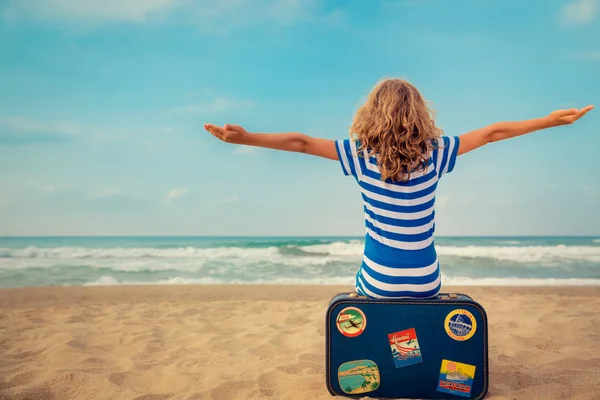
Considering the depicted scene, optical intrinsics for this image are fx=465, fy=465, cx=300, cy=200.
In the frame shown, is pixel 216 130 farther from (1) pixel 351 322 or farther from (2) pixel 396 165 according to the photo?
(1) pixel 351 322

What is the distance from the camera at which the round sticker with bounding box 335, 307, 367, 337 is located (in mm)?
2609

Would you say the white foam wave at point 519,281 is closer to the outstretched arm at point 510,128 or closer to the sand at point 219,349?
the sand at point 219,349

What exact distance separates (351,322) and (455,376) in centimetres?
67

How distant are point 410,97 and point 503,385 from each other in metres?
1.98

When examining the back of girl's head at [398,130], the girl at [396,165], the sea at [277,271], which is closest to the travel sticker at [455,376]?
the girl at [396,165]

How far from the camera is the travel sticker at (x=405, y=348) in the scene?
2.60 meters

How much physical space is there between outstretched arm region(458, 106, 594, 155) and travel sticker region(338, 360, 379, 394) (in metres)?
1.35

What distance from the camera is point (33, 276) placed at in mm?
11281

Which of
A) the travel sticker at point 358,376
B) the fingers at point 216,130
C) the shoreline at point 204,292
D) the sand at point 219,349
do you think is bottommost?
the shoreline at point 204,292

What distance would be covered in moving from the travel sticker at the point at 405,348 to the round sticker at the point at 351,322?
17 centimetres

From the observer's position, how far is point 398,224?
8.28 ft

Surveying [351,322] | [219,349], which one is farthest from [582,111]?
[219,349]

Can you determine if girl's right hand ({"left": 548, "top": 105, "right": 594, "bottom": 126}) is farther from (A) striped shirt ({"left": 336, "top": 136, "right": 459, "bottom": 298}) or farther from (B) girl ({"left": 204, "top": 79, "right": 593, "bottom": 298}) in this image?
(A) striped shirt ({"left": 336, "top": 136, "right": 459, "bottom": 298})

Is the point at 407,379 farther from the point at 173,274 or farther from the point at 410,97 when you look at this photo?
the point at 173,274
